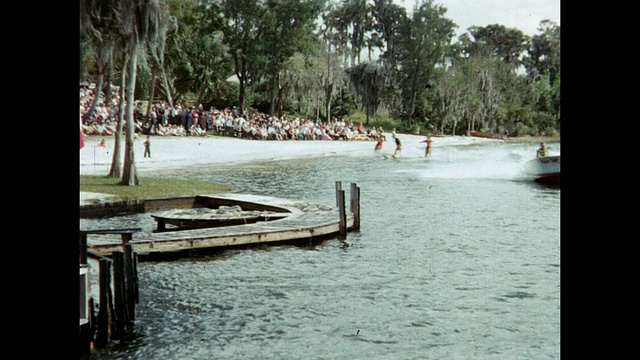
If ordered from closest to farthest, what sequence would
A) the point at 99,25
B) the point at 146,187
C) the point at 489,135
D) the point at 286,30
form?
the point at 99,25 < the point at 146,187 < the point at 286,30 < the point at 489,135

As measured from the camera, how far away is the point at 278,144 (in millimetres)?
22125

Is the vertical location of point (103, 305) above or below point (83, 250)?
below

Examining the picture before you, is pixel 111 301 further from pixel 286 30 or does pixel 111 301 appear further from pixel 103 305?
pixel 286 30

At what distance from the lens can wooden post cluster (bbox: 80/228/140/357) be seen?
561cm

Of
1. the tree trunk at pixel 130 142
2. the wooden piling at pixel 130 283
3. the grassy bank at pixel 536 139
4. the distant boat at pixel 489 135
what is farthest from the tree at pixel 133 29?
the distant boat at pixel 489 135

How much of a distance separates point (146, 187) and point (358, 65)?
14188mm

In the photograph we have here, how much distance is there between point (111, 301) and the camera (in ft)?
19.1

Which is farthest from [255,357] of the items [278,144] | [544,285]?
[278,144]

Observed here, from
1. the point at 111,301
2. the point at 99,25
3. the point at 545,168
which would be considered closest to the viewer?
the point at 111,301

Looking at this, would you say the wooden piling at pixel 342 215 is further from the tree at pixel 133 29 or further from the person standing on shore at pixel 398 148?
the person standing on shore at pixel 398 148

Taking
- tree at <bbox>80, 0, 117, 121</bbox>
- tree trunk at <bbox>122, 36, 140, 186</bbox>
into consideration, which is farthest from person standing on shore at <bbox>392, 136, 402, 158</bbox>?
tree at <bbox>80, 0, 117, 121</bbox>

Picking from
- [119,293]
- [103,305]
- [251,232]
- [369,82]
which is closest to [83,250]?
[103,305]
